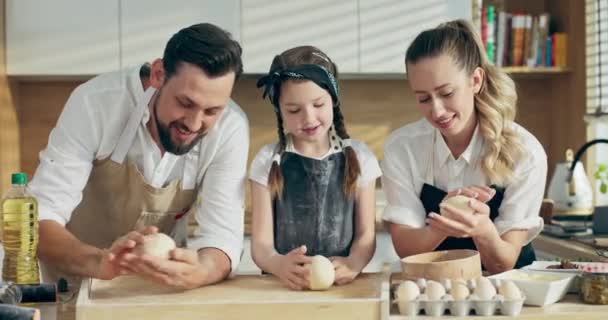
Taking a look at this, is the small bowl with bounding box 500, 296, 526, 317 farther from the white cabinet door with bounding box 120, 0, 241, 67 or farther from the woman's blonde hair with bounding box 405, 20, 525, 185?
the white cabinet door with bounding box 120, 0, 241, 67

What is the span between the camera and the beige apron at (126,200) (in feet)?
7.07

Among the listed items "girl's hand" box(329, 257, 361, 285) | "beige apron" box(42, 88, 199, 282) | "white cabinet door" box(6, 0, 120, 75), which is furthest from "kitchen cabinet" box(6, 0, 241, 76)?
"girl's hand" box(329, 257, 361, 285)

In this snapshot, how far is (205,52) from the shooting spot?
1942 millimetres

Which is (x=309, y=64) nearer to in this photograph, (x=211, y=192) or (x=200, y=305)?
(x=211, y=192)

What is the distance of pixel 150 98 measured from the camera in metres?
2.15

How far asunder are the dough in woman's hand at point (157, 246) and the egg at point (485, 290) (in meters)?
0.59

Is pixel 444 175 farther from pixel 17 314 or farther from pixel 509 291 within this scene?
pixel 17 314

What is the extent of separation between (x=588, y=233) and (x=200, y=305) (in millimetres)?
1839

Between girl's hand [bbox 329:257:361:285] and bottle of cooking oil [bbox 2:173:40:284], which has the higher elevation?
bottle of cooking oil [bbox 2:173:40:284]

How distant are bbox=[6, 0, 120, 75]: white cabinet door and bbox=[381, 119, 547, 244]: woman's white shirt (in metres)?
2.06

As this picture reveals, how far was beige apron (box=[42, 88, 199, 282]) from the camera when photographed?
216 cm

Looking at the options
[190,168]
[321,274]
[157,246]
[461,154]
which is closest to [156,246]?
[157,246]

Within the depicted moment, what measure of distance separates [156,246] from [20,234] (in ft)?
1.08

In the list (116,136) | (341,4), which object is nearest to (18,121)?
(341,4)
